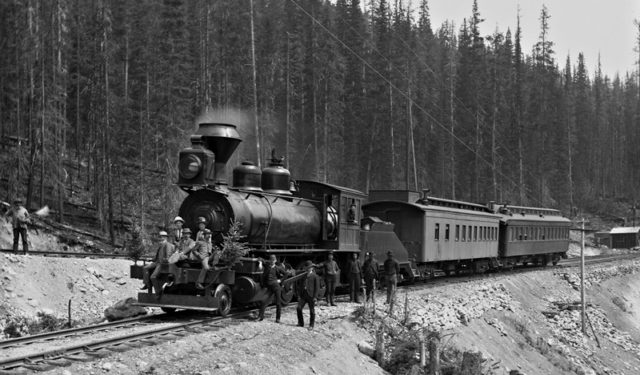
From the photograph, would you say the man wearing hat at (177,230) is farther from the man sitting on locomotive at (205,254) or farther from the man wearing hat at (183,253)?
the man sitting on locomotive at (205,254)

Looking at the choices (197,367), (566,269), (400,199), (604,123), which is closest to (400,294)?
(400,199)

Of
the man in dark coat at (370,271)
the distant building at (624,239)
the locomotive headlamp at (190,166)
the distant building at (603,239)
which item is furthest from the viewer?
the distant building at (603,239)

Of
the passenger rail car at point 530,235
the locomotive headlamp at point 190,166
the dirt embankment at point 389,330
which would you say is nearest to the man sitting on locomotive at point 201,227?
the locomotive headlamp at point 190,166

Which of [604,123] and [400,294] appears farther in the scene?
[604,123]

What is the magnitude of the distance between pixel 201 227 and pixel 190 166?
1.46 m

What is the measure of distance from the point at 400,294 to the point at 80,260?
944 cm

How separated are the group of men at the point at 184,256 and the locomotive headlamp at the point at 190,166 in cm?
113

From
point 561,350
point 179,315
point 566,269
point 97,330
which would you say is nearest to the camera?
point 97,330

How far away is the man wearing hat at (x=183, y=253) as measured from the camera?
13031mm

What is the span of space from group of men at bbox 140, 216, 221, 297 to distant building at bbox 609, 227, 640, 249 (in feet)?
184

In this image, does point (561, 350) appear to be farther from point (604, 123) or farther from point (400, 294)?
point (604, 123)

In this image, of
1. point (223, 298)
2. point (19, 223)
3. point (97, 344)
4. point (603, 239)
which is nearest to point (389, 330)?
point (223, 298)

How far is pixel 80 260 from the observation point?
63.5 ft

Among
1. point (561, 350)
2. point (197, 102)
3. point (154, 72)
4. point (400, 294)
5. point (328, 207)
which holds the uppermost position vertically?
point (154, 72)
